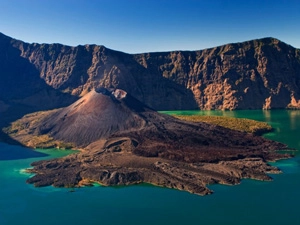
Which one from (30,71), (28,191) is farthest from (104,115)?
(30,71)

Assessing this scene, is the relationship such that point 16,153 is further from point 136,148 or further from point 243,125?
point 243,125

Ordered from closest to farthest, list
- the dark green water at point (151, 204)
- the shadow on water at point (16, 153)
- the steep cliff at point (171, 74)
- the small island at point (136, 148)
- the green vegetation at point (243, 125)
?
the dark green water at point (151, 204) < the small island at point (136, 148) < the shadow on water at point (16, 153) < the green vegetation at point (243, 125) < the steep cliff at point (171, 74)

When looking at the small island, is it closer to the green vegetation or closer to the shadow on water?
the green vegetation

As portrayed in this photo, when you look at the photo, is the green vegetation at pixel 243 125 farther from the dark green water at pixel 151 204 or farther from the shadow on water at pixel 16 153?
the shadow on water at pixel 16 153

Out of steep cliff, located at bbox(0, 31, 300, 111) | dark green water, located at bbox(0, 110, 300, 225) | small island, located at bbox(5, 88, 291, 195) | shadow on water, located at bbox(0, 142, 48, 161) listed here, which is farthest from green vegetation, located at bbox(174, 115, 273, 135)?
shadow on water, located at bbox(0, 142, 48, 161)

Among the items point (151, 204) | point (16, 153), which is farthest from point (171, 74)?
point (151, 204)

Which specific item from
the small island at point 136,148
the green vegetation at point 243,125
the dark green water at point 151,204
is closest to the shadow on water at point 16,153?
the small island at point 136,148

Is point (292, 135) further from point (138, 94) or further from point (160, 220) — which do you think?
point (138, 94)
